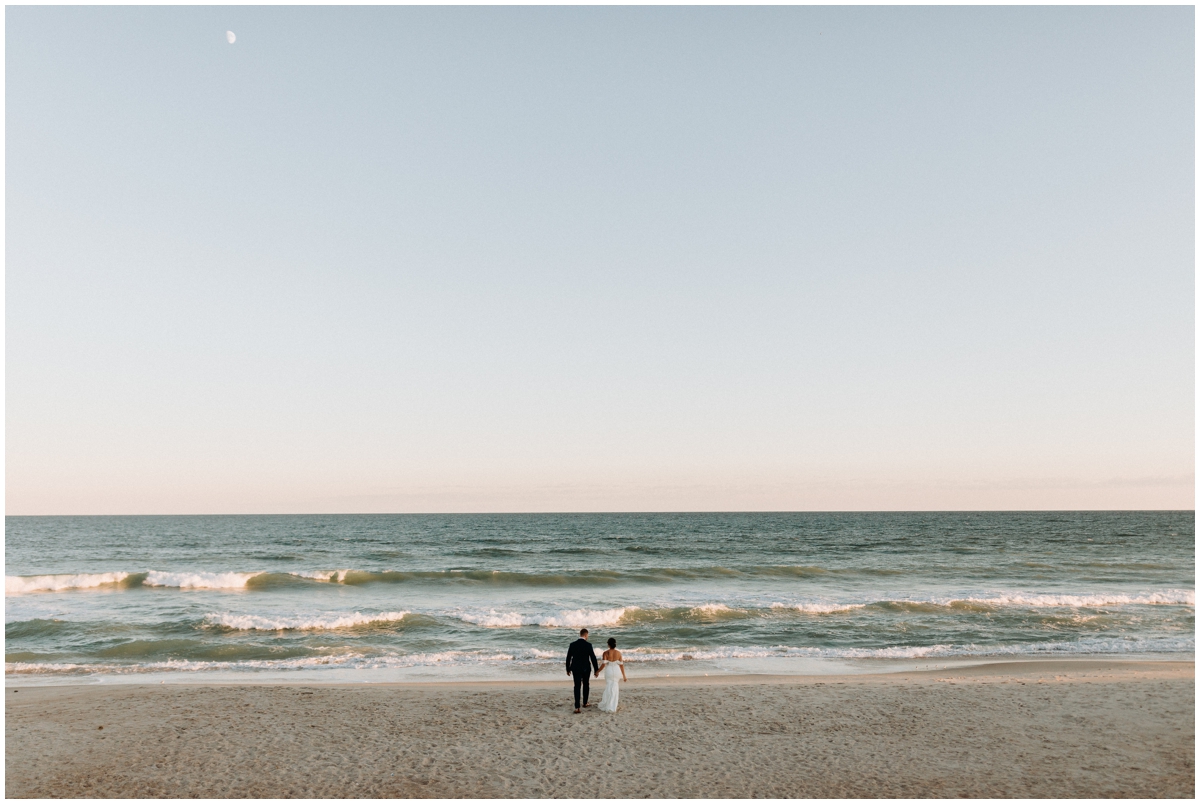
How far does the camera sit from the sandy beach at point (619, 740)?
9.53 meters

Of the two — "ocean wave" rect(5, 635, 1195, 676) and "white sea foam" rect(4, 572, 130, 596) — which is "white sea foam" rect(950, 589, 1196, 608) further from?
"white sea foam" rect(4, 572, 130, 596)

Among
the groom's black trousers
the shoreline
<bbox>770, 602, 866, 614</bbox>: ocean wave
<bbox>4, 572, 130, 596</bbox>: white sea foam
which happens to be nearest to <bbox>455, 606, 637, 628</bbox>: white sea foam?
<bbox>770, 602, 866, 614</bbox>: ocean wave

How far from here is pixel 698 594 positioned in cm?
3075

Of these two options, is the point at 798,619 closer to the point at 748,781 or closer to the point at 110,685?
the point at 748,781

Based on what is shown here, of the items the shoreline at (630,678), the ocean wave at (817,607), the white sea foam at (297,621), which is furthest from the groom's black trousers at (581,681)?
the ocean wave at (817,607)

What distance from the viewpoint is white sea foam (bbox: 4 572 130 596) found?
35.4m

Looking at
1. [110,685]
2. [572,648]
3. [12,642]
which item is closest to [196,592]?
[12,642]

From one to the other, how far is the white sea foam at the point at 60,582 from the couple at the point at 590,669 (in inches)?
1288

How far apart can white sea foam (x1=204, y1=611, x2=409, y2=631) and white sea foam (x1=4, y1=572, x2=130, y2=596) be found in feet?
56.8

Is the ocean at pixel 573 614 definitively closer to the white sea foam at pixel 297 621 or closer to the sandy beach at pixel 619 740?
the white sea foam at pixel 297 621

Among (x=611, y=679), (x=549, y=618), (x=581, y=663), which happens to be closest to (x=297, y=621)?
(x=549, y=618)

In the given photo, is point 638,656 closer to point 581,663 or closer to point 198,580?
point 581,663

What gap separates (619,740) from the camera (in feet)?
37.4

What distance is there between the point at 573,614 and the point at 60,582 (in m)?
29.1
